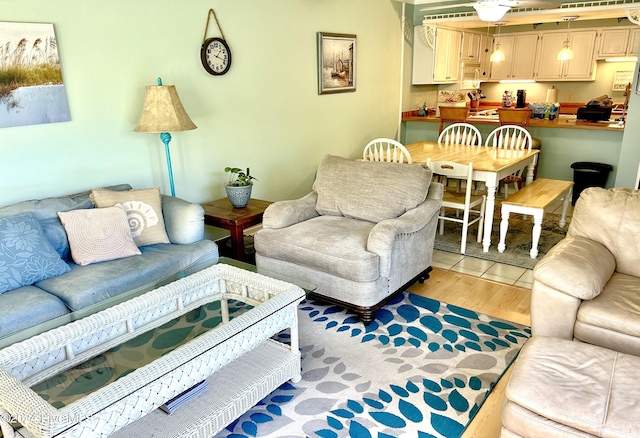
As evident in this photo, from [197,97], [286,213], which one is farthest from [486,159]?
[197,97]

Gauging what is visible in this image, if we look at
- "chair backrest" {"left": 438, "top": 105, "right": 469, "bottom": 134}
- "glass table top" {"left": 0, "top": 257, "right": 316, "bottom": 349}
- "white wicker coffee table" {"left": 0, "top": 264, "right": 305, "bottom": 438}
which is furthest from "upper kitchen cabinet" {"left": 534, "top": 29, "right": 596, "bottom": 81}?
"white wicker coffee table" {"left": 0, "top": 264, "right": 305, "bottom": 438}

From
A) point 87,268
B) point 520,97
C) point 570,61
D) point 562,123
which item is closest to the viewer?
point 87,268

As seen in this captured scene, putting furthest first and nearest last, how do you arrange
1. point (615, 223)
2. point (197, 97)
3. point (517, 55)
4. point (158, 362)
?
point (517, 55) < point (197, 97) < point (615, 223) < point (158, 362)

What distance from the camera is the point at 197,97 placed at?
3.70m

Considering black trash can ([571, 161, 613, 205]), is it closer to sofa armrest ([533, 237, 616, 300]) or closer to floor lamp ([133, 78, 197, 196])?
sofa armrest ([533, 237, 616, 300])

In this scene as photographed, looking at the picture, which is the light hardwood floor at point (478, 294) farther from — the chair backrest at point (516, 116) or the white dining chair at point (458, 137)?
the chair backrest at point (516, 116)

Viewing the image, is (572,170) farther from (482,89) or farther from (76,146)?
(76,146)

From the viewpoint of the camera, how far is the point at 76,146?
3.07 meters

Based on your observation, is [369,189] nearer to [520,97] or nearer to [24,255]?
[24,255]

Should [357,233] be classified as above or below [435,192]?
below

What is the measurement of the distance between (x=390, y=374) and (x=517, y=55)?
723 cm

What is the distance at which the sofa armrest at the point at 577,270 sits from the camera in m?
2.12

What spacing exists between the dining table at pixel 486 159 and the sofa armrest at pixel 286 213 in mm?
1289

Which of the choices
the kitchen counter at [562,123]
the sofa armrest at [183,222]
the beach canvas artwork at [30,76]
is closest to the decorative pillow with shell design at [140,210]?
the sofa armrest at [183,222]
